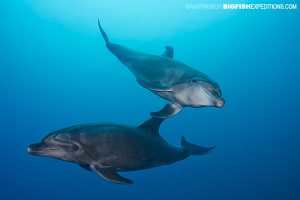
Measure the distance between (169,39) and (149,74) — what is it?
1900 centimetres

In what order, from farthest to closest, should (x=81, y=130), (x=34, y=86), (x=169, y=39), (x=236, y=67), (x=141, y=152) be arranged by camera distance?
(x=34, y=86), (x=236, y=67), (x=169, y=39), (x=141, y=152), (x=81, y=130)

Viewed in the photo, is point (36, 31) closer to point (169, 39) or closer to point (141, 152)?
point (169, 39)

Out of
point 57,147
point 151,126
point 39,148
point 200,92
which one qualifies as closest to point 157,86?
point 151,126

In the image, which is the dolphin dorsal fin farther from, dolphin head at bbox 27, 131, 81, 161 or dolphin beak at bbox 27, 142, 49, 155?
dolphin beak at bbox 27, 142, 49, 155

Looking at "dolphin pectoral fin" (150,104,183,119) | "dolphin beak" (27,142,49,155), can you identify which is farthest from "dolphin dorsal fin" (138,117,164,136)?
"dolphin beak" (27,142,49,155)

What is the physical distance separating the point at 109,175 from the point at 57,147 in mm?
963

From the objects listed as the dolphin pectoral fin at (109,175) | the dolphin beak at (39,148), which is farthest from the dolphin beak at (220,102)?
the dolphin beak at (39,148)

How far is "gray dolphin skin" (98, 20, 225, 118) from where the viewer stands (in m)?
6.08

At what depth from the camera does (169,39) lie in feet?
84.3

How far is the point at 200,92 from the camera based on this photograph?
6.18 metres

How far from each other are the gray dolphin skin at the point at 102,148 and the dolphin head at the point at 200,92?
106cm

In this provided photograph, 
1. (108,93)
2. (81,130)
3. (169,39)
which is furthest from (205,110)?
(81,130)

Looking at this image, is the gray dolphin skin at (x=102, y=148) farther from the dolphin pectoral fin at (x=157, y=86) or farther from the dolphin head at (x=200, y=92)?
the dolphin head at (x=200, y=92)

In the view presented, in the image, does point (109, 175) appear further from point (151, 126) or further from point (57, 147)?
point (151, 126)
